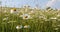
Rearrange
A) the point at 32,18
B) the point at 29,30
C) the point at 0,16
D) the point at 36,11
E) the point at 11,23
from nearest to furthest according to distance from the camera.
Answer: the point at 29,30 < the point at 11,23 < the point at 32,18 < the point at 0,16 < the point at 36,11

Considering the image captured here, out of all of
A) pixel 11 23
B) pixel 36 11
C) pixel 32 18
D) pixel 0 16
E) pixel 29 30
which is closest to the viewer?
pixel 29 30

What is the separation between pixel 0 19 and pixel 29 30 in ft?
2.26

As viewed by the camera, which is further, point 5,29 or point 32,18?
point 32,18

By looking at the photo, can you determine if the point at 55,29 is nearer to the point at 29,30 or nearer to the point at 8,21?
the point at 29,30

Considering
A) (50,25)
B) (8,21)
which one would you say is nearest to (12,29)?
(8,21)

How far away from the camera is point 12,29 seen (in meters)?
2.90

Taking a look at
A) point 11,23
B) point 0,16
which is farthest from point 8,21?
point 0,16

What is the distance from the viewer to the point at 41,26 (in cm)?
304

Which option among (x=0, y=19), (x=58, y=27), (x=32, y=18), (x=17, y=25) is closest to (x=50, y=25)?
(x=58, y=27)

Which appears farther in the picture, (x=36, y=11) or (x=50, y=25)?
(x=36, y=11)

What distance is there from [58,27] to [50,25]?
133mm

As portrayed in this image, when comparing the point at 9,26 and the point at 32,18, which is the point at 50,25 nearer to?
the point at 32,18

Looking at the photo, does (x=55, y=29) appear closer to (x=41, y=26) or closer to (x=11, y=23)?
(x=41, y=26)

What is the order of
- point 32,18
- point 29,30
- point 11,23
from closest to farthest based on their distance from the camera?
point 29,30, point 11,23, point 32,18
